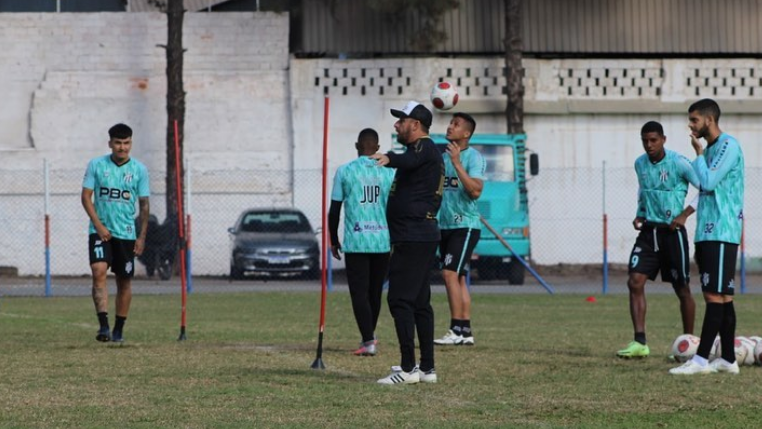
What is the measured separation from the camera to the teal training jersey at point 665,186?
1324 centimetres

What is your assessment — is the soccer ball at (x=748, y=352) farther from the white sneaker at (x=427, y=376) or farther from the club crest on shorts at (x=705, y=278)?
the white sneaker at (x=427, y=376)

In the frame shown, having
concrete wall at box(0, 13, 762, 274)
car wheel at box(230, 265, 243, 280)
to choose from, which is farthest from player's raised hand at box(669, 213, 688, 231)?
concrete wall at box(0, 13, 762, 274)

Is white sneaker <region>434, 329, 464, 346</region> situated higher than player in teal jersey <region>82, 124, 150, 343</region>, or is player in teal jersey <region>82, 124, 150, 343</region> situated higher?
player in teal jersey <region>82, 124, 150, 343</region>

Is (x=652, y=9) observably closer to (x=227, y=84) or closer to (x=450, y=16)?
(x=450, y=16)

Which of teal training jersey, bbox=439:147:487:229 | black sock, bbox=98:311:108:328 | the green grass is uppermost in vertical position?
teal training jersey, bbox=439:147:487:229

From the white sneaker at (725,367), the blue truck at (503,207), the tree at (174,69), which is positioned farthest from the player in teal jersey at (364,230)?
the tree at (174,69)

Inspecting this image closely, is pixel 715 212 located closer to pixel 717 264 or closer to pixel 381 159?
pixel 717 264

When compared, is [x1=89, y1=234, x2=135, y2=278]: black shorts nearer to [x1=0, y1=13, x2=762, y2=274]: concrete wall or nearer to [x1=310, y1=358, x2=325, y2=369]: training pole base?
[x1=310, y1=358, x2=325, y2=369]: training pole base

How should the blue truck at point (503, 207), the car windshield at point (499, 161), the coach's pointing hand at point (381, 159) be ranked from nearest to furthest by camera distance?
1. the coach's pointing hand at point (381, 159)
2. the blue truck at point (503, 207)
3. the car windshield at point (499, 161)

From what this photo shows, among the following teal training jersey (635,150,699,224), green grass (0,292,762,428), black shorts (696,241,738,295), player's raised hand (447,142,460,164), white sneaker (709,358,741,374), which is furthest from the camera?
teal training jersey (635,150,699,224)

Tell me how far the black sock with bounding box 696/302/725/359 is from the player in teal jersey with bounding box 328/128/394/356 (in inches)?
113

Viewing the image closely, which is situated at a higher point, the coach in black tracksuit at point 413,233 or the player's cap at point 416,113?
the player's cap at point 416,113

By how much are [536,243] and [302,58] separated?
6.83 metres

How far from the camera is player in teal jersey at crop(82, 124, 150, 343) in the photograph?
47.2 feet
